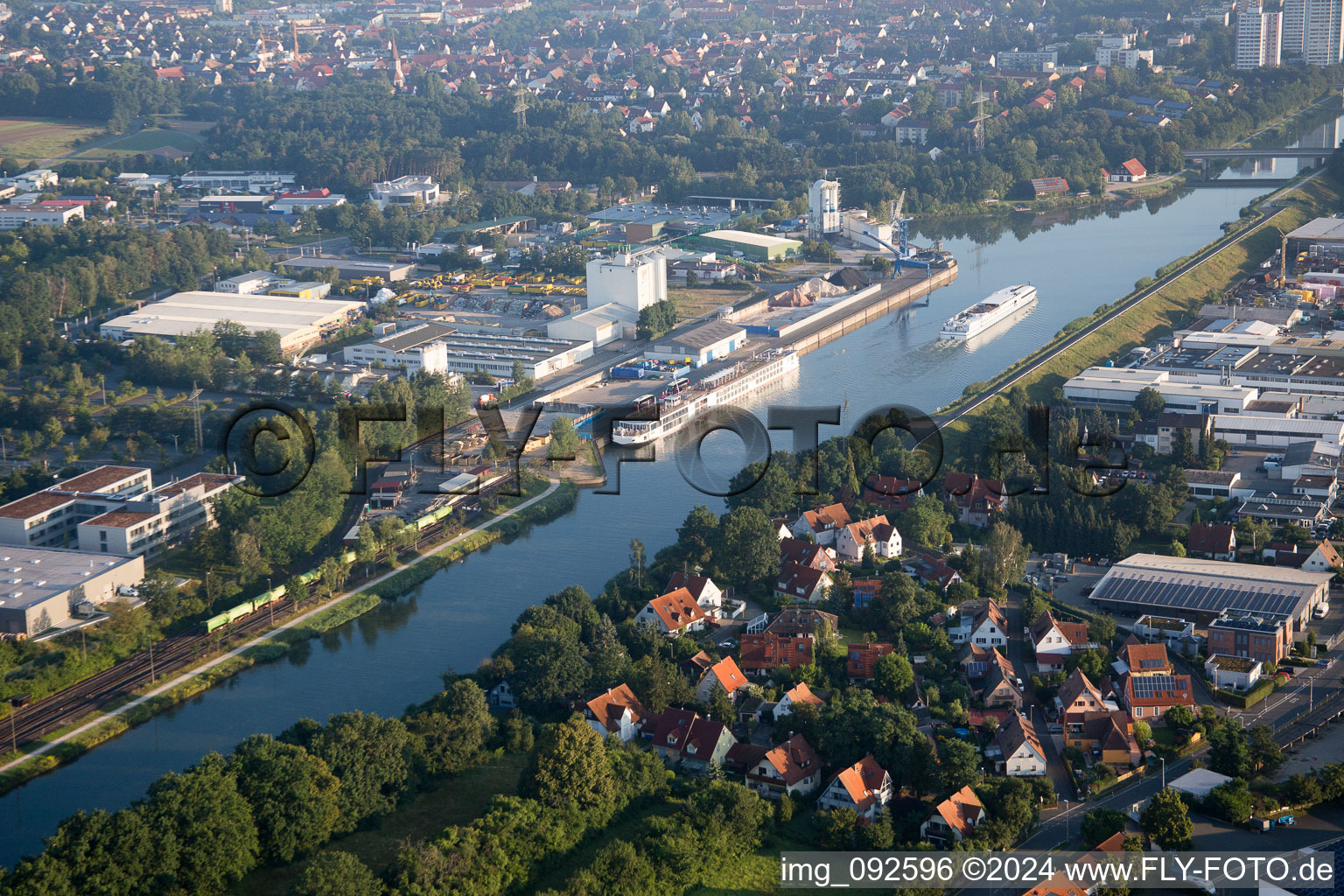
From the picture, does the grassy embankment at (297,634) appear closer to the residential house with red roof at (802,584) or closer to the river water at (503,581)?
the river water at (503,581)

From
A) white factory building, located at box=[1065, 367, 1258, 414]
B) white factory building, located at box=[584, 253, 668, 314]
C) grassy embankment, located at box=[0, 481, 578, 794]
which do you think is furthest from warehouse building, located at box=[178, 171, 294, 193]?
white factory building, located at box=[1065, 367, 1258, 414]

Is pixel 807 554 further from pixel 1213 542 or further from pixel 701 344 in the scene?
pixel 701 344

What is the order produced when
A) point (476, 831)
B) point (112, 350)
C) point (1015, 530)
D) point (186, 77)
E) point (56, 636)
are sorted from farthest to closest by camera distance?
1. point (186, 77)
2. point (112, 350)
3. point (1015, 530)
4. point (56, 636)
5. point (476, 831)

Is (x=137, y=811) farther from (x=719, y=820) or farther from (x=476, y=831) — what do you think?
(x=719, y=820)

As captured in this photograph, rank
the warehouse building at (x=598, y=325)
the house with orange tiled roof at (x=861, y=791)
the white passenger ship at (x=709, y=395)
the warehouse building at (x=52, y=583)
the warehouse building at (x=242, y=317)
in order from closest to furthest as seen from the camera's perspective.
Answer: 1. the house with orange tiled roof at (x=861, y=791)
2. the warehouse building at (x=52, y=583)
3. the white passenger ship at (x=709, y=395)
4. the warehouse building at (x=598, y=325)
5. the warehouse building at (x=242, y=317)

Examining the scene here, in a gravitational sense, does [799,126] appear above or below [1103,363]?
above

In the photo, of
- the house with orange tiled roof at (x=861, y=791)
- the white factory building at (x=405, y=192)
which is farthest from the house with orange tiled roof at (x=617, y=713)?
the white factory building at (x=405, y=192)

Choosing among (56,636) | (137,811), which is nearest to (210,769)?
(137,811)
